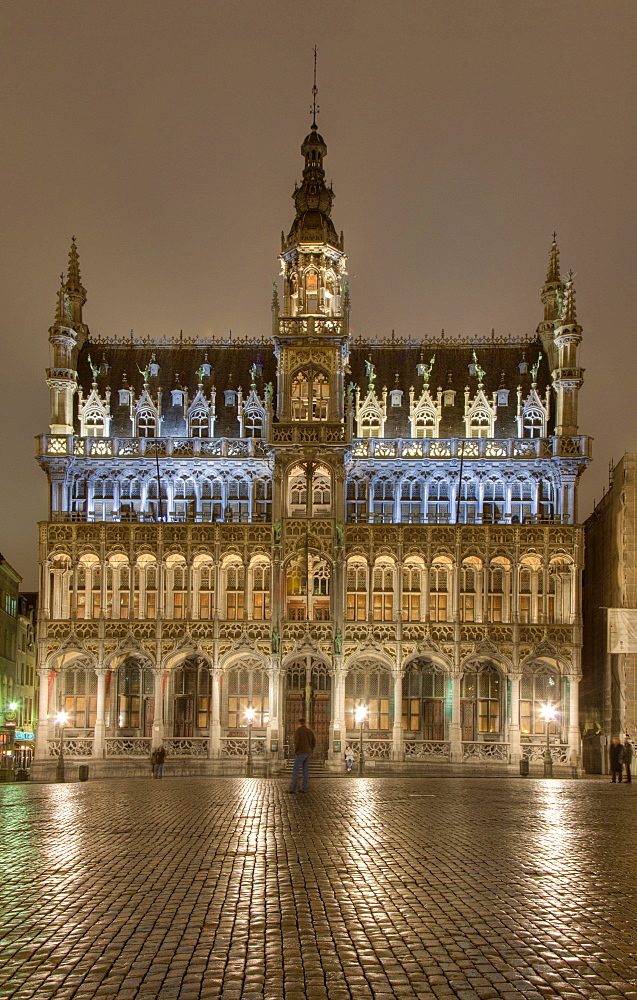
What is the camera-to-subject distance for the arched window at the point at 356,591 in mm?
Result: 68500

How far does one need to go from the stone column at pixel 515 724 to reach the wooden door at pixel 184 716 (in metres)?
18.4

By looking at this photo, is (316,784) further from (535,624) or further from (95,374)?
(95,374)

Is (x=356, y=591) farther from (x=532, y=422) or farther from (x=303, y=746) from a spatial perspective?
(x=303, y=746)

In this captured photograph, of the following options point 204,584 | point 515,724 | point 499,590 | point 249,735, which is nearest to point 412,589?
point 499,590

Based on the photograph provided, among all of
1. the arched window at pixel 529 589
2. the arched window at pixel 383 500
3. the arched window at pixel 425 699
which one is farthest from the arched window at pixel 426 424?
the arched window at pixel 425 699

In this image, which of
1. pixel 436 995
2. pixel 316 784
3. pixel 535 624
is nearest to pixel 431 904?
pixel 436 995

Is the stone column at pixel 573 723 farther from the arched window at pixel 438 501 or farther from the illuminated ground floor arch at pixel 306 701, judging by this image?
the arched window at pixel 438 501

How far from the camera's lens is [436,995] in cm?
1222

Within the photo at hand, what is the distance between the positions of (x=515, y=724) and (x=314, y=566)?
14511 mm

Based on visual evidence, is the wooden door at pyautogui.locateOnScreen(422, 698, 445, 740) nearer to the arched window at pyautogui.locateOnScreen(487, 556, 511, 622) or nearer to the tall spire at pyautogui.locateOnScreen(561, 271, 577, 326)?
the arched window at pyautogui.locateOnScreen(487, 556, 511, 622)

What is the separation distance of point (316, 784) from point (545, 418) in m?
37.1

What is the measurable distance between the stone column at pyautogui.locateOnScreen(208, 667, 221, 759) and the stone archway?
3.90 meters

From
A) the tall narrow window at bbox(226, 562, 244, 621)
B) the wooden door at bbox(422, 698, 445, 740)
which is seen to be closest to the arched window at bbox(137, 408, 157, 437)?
the tall narrow window at bbox(226, 562, 244, 621)

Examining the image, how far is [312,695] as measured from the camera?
224 ft
